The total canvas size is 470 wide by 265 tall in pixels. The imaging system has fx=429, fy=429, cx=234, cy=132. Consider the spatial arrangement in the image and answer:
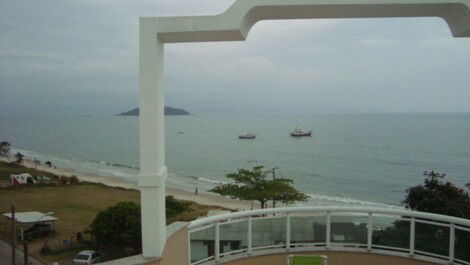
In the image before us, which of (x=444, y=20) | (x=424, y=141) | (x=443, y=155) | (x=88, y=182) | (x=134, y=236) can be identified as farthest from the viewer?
(x=424, y=141)

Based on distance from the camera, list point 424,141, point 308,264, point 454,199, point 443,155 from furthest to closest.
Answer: point 424,141 → point 443,155 → point 454,199 → point 308,264

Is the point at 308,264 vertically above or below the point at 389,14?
below

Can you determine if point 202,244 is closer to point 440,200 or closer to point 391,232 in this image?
point 391,232

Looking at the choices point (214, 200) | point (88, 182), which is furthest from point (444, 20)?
point (88, 182)

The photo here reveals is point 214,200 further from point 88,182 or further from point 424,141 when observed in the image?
point 424,141

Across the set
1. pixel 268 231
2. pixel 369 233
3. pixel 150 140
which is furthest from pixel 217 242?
pixel 369 233

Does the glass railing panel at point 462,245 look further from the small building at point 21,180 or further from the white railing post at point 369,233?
the small building at point 21,180

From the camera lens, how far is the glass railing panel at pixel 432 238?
13.4ft

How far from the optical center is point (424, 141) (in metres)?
74.5

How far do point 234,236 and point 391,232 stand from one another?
1.58 metres

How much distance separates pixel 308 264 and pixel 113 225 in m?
13.8

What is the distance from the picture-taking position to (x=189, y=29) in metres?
3.03

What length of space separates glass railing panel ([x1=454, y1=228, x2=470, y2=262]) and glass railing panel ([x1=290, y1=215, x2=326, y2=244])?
1.22m

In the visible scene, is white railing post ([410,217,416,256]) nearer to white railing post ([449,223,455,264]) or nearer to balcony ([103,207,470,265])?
balcony ([103,207,470,265])
